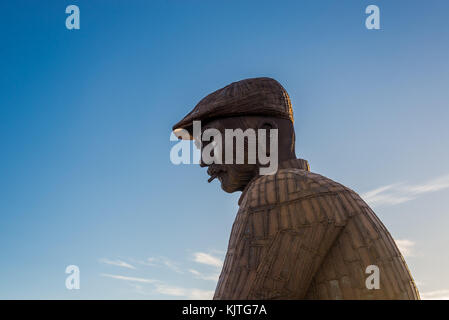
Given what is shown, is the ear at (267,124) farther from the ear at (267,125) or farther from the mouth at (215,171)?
the mouth at (215,171)

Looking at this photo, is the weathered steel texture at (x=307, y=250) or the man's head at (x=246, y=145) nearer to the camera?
the weathered steel texture at (x=307, y=250)

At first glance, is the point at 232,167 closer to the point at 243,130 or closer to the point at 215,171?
the point at 215,171

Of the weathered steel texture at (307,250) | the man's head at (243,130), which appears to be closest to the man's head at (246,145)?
the man's head at (243,130)

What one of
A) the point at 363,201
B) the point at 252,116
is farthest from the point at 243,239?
the point at 252,116

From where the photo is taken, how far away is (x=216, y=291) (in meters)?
3.21

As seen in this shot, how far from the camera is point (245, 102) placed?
459 cm

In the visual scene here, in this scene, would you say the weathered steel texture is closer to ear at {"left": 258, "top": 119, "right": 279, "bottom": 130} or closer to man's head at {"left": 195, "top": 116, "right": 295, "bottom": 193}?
man's head at {"left": 195, "top": 116, "right": 295, "bottom": 193}

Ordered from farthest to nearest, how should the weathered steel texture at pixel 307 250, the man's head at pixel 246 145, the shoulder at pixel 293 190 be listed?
the man's head at pixel 246 145 < the shoulder at pixel 293 190 < the weathered steel texture at pixel 307 250

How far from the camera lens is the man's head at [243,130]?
4516 millimetres

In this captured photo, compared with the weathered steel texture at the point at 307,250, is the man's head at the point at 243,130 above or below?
above

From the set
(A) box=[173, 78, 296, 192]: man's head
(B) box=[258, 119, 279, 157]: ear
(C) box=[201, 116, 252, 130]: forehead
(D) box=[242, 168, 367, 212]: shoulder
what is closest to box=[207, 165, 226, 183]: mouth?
(A) box=[173, 78, 296, 192]: man's head

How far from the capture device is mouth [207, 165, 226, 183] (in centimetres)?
478

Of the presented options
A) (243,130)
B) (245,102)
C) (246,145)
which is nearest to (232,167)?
(246,145)
